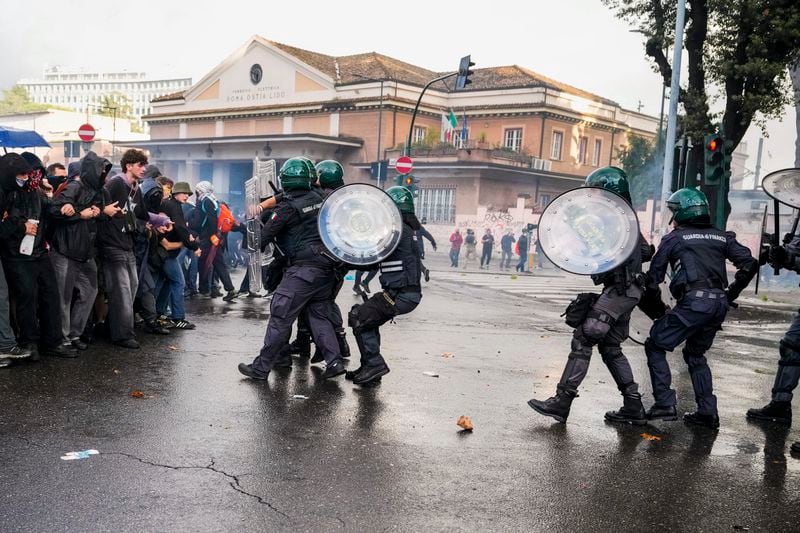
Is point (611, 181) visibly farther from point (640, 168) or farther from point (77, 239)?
point (640, 168)

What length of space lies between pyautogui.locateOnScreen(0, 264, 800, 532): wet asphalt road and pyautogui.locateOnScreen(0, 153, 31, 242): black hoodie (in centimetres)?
115

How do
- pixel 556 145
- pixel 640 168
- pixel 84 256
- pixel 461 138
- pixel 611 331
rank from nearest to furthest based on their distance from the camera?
pixel 611 331
pixel 84 256
pixel 461 138
pixel 556 145
pixel 640 168

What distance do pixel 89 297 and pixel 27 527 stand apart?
180 inches

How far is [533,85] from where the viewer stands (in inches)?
1775

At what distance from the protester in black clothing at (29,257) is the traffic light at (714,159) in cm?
956

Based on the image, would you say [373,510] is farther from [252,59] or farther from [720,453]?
[252,59]

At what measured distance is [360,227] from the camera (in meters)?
6.98

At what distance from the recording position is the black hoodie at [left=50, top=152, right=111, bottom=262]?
7684mm

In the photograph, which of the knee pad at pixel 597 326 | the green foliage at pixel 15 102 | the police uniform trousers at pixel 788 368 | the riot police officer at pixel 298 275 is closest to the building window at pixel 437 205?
the riot police officer at pixel 298 275

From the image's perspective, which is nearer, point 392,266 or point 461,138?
point 392,266

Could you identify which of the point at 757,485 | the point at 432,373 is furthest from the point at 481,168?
the point at 757,485

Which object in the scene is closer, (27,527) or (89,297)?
(27,527)

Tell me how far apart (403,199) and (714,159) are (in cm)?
739

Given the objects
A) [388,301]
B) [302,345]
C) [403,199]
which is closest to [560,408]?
[388,301]
